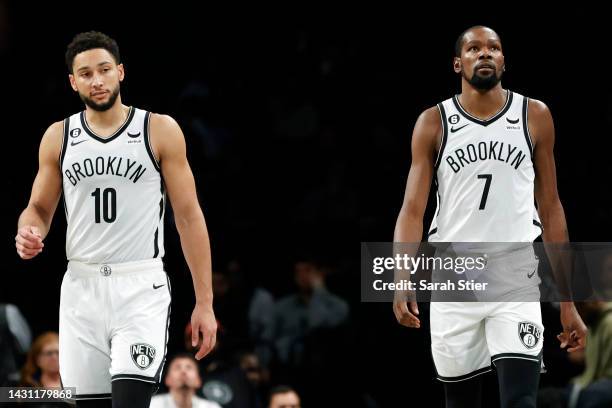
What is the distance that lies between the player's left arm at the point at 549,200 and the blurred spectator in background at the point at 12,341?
364 cm

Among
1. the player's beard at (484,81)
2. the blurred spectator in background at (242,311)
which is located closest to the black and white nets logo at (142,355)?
the player's beard at (484,81)

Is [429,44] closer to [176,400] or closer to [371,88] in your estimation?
[371,88]

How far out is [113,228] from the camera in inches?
249

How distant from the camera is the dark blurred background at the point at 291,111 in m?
10.3

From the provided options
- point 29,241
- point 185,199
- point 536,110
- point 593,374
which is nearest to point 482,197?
point 536,110

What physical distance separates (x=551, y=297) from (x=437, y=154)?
1.25 meters

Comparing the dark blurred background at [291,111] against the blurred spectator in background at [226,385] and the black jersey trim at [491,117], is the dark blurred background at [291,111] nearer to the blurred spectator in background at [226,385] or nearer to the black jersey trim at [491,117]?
the blurred spectator in background at [226,385]

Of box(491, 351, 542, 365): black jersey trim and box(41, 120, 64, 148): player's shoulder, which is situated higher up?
box(41, 120, 64, 148): player's shoulder

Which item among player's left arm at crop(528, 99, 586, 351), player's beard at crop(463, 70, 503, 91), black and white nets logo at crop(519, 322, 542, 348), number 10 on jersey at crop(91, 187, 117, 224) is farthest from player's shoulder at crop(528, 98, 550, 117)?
number 10 on jersey at crop(91, 187, 117, 224)

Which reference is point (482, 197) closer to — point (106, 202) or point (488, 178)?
point (488, 178)

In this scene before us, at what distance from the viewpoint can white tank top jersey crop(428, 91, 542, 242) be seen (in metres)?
6.64

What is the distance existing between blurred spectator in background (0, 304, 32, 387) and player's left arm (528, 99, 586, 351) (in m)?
3.64

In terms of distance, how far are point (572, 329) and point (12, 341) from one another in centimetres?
409

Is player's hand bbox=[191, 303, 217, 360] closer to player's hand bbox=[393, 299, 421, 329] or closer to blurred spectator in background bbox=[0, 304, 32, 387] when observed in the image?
player's hand bbox=[393, 299, 421, 329]
